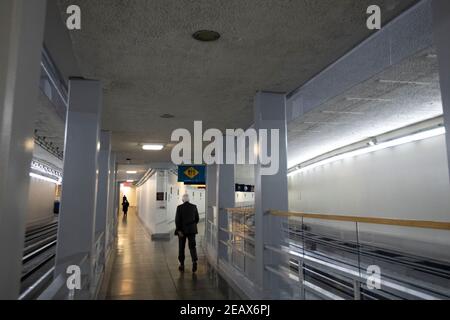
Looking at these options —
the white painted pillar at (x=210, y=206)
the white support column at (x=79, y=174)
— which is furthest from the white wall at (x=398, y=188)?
the white support column at (x=79, y=174)

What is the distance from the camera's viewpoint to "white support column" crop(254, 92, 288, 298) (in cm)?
506

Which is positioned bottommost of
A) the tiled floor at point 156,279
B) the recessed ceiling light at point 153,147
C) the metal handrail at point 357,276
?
the tiled floor at point 156,279

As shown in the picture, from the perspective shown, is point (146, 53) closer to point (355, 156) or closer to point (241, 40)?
point (241, 40)

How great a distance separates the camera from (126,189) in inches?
1877

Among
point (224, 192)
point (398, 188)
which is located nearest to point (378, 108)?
point (398, 188)

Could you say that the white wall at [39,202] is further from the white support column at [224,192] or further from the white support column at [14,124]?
the white support column at [14,124]

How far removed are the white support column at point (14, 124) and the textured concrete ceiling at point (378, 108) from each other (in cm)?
504

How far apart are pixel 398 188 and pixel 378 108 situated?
13.3 ft

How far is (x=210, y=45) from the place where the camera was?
390cm

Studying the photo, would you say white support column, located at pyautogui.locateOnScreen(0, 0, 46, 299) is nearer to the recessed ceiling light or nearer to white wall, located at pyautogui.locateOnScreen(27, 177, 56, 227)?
the recessed ceiling light

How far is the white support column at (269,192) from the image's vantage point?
5.06m

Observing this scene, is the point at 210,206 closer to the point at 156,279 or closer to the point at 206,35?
the point at 156,279

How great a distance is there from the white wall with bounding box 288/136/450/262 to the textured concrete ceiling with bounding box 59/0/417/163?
22.6 feet
